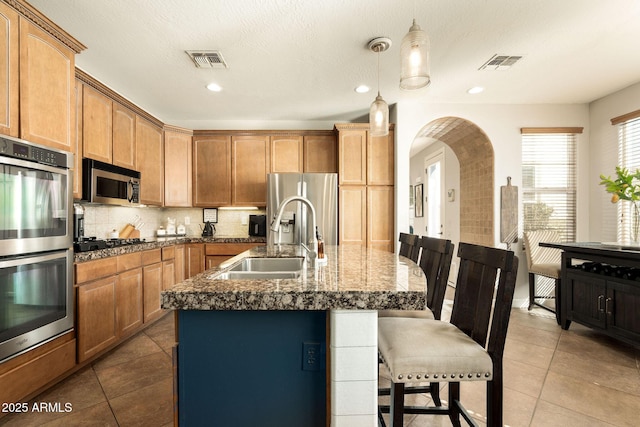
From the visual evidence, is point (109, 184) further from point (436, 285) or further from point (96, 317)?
point (436, 285)

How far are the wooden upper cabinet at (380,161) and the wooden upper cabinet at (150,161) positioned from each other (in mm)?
2656

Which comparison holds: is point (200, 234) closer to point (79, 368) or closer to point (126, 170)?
point (126, 170)

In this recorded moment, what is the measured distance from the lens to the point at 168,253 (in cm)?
357

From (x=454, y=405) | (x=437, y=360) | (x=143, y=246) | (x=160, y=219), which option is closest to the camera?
(x=437, y=360)

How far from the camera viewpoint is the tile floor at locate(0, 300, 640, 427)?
5.76ft

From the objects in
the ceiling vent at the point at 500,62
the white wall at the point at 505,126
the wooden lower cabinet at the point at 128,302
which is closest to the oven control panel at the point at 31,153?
the wooden lower cabinet at the point at 128,302

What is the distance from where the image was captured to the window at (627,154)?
3.37 m

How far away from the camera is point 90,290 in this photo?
2.33m

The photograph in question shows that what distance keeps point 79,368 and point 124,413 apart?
794 millimetres

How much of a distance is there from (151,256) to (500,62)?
384 centimetres

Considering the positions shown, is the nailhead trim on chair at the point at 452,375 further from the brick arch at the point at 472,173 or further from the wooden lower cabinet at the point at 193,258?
the wooden lower cabinet at the point at 193,258

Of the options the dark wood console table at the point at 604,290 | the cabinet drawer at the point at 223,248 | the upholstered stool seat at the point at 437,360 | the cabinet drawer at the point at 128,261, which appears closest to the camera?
the upholstered stool seat at the point at 437,360

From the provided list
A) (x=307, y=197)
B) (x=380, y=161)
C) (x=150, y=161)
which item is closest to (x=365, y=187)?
(x=380, y=161)

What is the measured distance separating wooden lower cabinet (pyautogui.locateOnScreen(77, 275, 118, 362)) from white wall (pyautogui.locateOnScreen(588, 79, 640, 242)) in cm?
519
